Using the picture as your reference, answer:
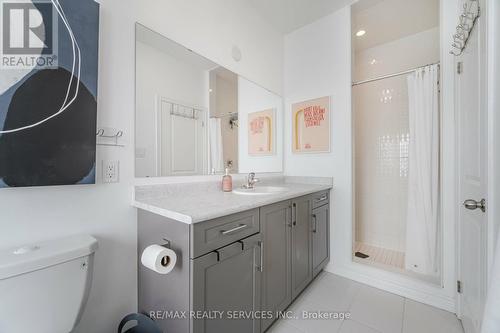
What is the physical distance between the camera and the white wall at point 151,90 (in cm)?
126

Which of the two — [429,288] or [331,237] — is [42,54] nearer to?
[331,237]

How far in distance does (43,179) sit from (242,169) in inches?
54.4

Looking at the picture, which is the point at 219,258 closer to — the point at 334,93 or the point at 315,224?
the point at 315,224

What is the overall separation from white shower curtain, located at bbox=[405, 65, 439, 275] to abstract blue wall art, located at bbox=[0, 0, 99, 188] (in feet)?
7.70

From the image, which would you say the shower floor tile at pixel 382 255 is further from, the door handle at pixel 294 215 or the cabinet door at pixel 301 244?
the door handle at pixel 294 215

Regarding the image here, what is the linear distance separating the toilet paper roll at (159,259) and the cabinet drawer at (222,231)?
0.11 meters

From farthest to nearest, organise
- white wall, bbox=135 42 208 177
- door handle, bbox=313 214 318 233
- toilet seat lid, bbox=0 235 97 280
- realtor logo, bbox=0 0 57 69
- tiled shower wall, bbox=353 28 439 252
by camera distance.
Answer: tiled shower wall, bbox=353 28 439 252 → door handle, bbox=313 214 318 233 → white wall, bbox=135 42 208 177 → realtor logo, bbox=0 0 57 69 → toilet seat lid, bbox=0 235 97 280

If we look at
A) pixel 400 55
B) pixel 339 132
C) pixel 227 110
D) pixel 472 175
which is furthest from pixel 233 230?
pixel 400 55

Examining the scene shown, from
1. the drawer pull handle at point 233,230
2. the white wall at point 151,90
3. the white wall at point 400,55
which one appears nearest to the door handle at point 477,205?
the drawer pull handle at point 233,230

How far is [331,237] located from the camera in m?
2.16

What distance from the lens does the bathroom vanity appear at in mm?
901

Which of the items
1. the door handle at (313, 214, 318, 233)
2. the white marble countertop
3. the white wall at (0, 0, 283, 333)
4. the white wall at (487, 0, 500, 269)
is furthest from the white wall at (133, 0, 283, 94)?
the white wall at (487, 0, 500, 269)

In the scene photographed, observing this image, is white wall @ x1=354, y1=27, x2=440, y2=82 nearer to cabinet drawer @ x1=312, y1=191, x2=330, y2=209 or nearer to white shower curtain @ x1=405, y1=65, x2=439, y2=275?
white shower curtain @ x1=405, y1=65, x2=439, y2=275

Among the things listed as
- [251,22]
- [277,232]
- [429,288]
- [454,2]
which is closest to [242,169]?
[277,232]
